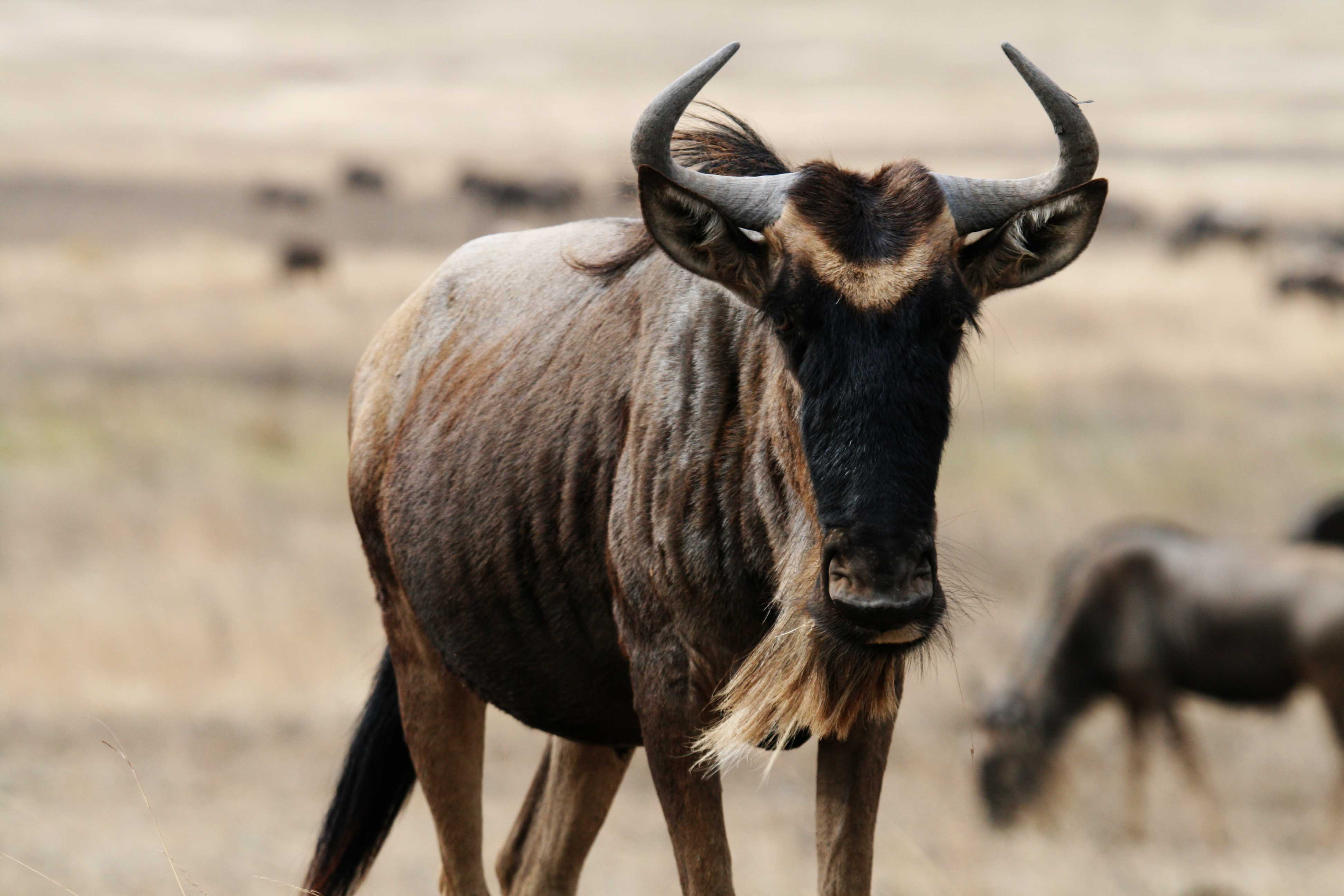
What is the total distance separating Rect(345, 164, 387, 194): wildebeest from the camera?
63156 mm

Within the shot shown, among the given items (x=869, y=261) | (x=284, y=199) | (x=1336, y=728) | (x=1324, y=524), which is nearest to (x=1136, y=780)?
(x=1336, y=728)

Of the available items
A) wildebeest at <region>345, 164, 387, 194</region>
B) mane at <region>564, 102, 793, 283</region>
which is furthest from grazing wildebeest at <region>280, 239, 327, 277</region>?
mane at <region>564, 102, 793, 283</region>

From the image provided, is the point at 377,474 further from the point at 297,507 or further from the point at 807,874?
the point at 297,507

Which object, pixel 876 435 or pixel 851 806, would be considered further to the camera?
pixel 851 806

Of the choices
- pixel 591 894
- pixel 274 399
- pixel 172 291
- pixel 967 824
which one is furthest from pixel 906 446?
pixel 172 291

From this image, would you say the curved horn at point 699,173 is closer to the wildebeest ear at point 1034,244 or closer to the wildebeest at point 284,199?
the wildebeest ear at point 1034,244

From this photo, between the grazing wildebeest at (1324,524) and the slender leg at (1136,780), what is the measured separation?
2627 mm

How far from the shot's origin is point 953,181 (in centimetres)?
329

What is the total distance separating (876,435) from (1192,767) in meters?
13.7

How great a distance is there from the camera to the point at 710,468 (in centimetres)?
335

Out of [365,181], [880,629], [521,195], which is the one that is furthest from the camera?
[365,181]

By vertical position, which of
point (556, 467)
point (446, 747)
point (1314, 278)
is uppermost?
point (556, 467)

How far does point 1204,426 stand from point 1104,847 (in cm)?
1103

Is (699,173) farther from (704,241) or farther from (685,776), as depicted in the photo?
(685,776)
